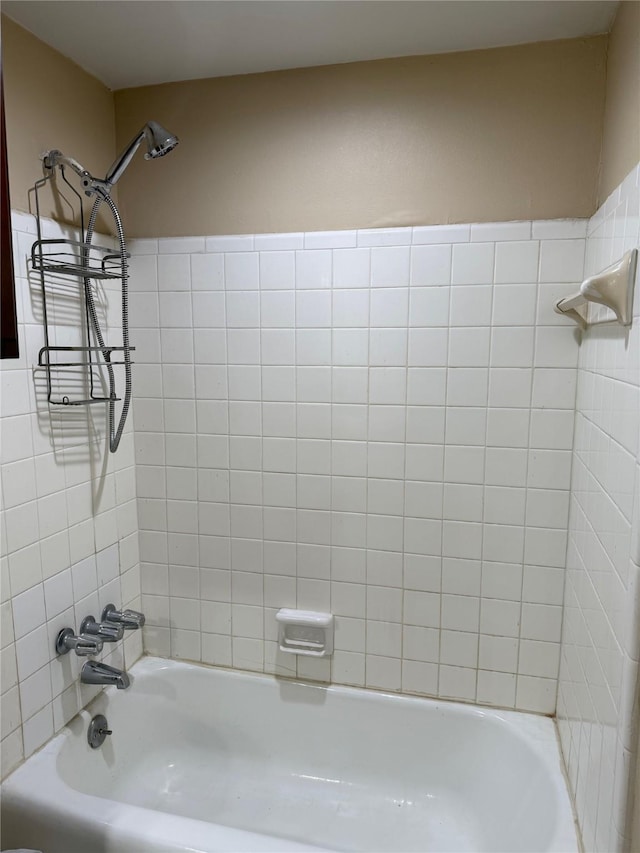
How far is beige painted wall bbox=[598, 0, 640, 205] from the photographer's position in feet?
3.83

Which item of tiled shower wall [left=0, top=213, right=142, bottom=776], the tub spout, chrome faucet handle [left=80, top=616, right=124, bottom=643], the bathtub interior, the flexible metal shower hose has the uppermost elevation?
the flexible metal shower hose

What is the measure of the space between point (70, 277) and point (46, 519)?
69 centimetres

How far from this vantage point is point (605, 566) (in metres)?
1.16

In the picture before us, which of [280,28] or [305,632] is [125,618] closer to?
[305,632]

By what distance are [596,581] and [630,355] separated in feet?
1.71

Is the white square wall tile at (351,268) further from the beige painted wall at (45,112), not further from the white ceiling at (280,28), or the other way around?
the beige painted wall at (45,112)

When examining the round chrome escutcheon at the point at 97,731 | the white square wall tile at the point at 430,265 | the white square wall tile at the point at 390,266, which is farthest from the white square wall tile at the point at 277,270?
the round chrome escutcheon at the point at 97,731

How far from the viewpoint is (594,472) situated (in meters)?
1.30

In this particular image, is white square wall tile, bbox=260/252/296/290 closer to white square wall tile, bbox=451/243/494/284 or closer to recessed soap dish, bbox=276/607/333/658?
Result: white square wall tile, bbox=451/243/494/284

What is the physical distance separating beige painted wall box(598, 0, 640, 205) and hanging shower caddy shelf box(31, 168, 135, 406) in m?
1.31

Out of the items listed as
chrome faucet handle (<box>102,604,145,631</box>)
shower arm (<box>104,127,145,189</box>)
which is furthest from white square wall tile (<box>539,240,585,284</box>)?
chrome faucet handle (<box>102,604,145,631</box>)

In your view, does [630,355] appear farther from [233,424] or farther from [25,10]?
[25,10]

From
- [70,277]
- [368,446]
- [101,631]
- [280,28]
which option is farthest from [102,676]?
[280,28]

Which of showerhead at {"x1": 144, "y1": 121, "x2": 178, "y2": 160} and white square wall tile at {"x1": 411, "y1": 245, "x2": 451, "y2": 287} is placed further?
white square wall tile at {"x1": 411, "y1": 245, "x2": 451, "y2": 287}
